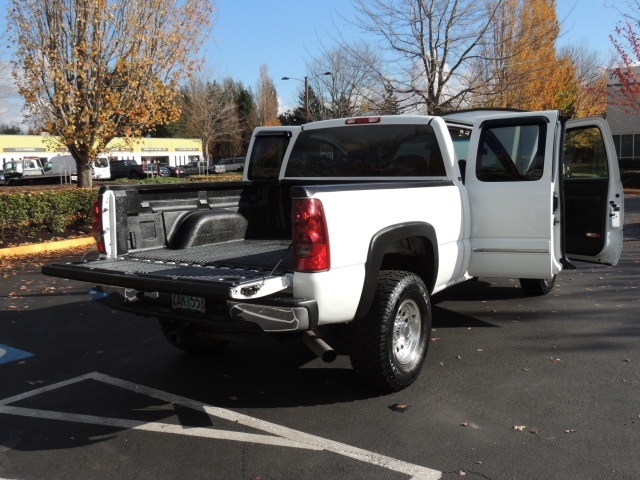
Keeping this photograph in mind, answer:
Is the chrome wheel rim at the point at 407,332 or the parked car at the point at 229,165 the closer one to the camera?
the chrome wheel rim at the point at 407,332

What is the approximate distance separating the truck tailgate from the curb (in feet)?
24.6

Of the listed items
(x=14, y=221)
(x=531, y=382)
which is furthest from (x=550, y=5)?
(x=531, y=382)

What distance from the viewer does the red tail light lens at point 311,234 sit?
3.65m

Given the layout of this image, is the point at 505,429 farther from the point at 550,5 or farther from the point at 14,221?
the point at 550,5

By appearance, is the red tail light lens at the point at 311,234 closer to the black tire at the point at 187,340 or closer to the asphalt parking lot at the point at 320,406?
the asphalt parking lot at the point at 320,406

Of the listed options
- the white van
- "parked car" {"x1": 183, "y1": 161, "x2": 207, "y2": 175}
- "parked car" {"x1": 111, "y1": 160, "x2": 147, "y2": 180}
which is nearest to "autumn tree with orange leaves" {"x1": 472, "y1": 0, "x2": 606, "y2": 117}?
the white van

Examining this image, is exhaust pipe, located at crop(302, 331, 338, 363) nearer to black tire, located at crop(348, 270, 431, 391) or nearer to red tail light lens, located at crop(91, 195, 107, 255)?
black tire, located at crop(348, 270, 431, 391)

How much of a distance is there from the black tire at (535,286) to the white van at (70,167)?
36289mm

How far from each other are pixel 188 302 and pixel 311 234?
960 millimetres

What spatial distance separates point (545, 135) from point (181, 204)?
3.34 metres

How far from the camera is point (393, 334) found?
431 cm

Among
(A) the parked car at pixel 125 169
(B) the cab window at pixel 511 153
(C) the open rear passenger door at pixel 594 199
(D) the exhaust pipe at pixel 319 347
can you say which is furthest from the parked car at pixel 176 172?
(D) the exhaust pipe at pixel 319 347

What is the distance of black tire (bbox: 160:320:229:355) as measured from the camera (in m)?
4.78

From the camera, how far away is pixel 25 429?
Result: 13.1 ft
